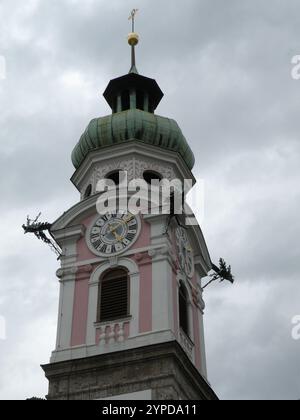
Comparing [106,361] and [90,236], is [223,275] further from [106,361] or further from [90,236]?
[106,361]

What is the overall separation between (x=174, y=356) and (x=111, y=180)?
8.93 meters

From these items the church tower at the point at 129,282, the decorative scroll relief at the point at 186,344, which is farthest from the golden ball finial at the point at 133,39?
the decorative scroll relief at the point at 186,344

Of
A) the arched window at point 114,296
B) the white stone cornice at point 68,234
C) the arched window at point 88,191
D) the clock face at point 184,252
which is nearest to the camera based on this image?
the arched window at point 114,296

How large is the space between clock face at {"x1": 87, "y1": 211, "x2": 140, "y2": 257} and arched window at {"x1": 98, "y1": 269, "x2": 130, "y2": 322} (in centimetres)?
85

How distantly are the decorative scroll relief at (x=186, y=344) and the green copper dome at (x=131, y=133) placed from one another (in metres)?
8.25

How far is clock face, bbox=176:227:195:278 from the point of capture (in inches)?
1176

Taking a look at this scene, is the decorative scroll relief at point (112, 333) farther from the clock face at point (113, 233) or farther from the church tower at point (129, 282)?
the clock face at point (113, 233)

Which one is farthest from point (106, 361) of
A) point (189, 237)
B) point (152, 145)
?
point (152, 145)

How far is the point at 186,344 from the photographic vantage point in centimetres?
2800

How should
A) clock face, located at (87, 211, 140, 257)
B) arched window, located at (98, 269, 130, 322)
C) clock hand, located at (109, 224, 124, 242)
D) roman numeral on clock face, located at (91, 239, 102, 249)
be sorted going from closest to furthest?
arched window, located at (98, 269, 130, 322) < clock face, located at (87, 211, 140, 257) < clock hand, located at (109, 224, 124, 242) < roman numeral on clock face, located at (91, 239, 102, 249)

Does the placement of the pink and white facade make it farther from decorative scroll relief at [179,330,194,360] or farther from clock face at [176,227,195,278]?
clock face at [176,227,195,278]

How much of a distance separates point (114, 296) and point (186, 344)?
8.75 feet

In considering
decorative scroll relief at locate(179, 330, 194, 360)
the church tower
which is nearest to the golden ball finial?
the church tower

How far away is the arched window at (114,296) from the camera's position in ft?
90.6
